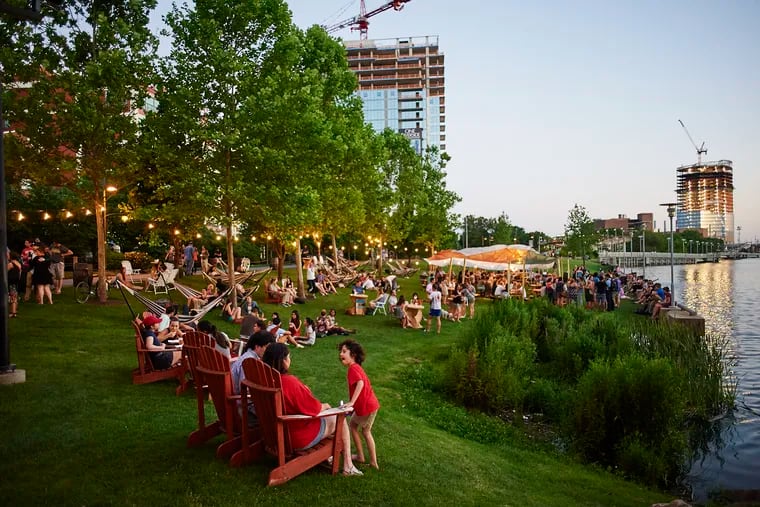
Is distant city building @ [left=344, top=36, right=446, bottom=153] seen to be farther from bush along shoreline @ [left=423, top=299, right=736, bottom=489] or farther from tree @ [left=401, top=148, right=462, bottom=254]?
bush along shoreline @ [left=423, top=299, right=736, bottom=489]

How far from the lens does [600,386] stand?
10.7 metres

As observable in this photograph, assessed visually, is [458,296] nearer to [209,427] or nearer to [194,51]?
[194,51]

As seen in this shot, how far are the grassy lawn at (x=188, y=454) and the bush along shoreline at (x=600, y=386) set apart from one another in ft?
3.27

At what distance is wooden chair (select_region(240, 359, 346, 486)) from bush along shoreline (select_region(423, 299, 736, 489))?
234 inches

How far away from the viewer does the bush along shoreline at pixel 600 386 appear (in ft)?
33.0

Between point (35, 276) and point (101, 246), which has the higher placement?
point (101, 246)

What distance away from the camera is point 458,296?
22.6 meters

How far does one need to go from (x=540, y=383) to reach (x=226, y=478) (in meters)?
9.72

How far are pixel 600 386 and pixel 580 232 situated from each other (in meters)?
70.1

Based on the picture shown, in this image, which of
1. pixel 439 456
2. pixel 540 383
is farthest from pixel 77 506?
pixel 540 383

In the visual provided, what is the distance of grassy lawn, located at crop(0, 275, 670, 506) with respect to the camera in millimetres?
5332

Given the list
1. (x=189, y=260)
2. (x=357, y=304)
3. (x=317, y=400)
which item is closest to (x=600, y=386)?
(x=317, y=400)

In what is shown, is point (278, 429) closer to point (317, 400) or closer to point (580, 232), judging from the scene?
point (317, 400)

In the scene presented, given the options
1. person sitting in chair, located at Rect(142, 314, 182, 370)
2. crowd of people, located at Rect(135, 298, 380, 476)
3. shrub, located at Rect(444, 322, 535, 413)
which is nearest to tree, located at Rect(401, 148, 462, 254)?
shrub, located at Rect(444, 322, 535, 413)
